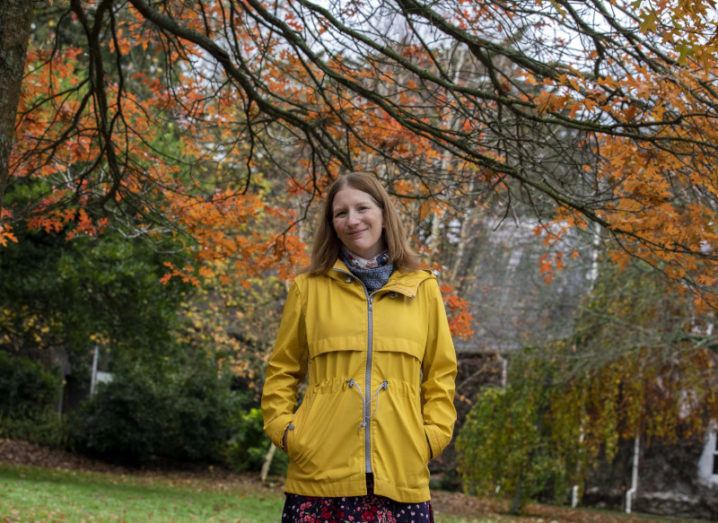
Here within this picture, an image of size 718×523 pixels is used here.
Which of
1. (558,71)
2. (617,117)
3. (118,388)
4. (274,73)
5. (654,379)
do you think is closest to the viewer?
(617,117)

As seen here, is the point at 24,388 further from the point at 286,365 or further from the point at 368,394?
the point at 368,394

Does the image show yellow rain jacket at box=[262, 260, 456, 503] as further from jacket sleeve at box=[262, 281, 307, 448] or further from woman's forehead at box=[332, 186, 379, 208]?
woman's forehead at box=[332, 186, 379, 208]

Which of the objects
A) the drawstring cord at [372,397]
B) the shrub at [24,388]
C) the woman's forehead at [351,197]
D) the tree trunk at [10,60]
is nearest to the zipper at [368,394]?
the drawstring cord at [372,397]

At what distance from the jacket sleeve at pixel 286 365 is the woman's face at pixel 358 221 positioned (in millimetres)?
257

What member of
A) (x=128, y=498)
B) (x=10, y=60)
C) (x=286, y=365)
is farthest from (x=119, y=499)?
Result: (x=286, y=365)

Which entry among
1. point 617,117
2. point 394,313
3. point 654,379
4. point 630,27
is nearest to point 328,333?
point 394,313

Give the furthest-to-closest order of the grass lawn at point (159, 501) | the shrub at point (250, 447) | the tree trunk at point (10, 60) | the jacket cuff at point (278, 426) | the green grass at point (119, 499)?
the shrub at point (250, 447) < the grass lawn at point (159, 501) < the green grass at point (119, 499) < the tree trunk at point (10, 60) < the jacket cuff at point (278, 426)

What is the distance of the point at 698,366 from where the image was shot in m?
13.9

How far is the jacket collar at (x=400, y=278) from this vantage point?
10.5 ft

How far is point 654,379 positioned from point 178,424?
8.69m

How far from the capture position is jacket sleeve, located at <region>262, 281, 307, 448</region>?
126 inches

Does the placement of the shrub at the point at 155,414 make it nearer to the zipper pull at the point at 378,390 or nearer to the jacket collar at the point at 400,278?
the jacket collar at the point at 400,278

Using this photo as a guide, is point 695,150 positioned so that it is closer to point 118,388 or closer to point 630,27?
point 630,27

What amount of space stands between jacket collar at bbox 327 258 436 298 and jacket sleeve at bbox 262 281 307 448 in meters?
0.15
